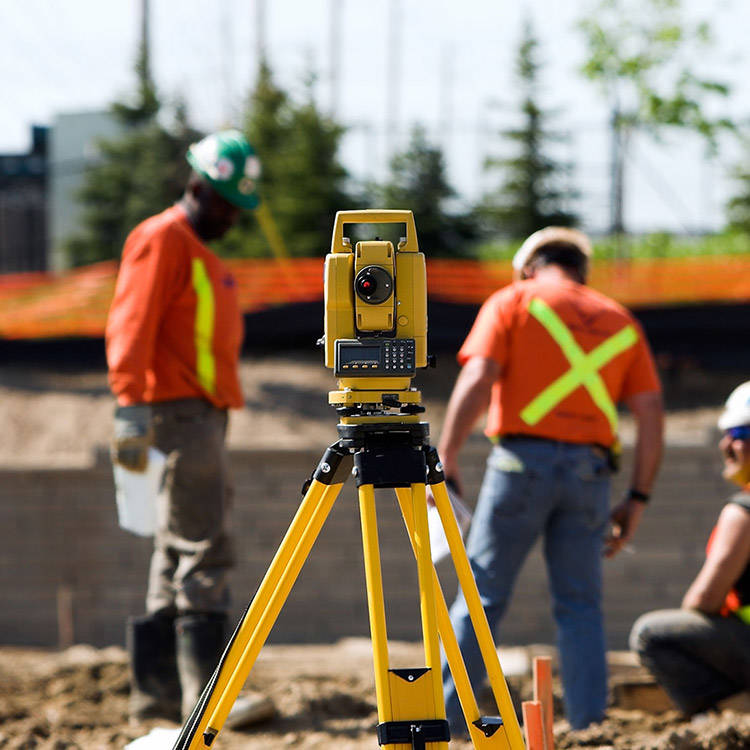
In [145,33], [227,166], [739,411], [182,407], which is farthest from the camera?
[145,33]

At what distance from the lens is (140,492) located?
4.12m

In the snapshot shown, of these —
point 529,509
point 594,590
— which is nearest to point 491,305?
point 529,509

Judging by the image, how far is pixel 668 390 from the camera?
11969 mm

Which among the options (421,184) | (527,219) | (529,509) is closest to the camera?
(529,509)

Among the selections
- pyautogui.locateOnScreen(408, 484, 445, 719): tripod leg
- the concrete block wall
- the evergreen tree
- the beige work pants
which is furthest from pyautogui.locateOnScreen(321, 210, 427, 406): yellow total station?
the evergreen tree

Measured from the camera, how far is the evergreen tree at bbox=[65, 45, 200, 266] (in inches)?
981

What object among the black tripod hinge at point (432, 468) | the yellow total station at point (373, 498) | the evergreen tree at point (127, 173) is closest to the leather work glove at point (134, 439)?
the yellow total station at point (373, 498)

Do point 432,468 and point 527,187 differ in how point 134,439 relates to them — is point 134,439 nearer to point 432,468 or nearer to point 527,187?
point 432,468

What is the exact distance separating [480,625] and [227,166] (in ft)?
7.88

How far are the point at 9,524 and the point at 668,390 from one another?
294 inches

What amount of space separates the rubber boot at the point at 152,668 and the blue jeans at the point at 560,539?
1.22 meters

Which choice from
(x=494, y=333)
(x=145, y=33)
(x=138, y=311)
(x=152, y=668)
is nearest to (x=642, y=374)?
(x=494, y=333)

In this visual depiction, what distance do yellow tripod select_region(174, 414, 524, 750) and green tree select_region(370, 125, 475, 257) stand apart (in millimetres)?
19119

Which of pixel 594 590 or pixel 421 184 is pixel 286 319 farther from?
pixel 421 184
